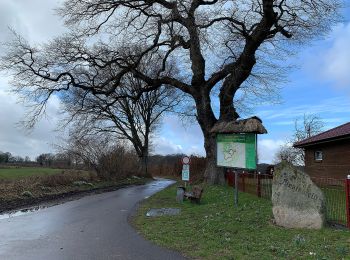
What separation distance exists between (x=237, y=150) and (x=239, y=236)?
644cm

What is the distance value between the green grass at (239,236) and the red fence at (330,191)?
1315mm

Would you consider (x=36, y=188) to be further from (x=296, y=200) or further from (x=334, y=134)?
(x=334, y=134)

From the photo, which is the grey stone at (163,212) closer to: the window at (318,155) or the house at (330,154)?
the house at (330,154)

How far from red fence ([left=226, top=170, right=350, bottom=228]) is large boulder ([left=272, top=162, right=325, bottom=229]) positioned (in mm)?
563

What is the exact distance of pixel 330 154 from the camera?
28.7m

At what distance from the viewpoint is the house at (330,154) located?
86.3ft

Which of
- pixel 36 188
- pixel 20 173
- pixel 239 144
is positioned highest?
pixel 239 144

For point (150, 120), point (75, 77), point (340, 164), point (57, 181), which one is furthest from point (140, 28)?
point (150, 120)

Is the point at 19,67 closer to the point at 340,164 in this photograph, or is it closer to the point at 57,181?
the point at 57,181

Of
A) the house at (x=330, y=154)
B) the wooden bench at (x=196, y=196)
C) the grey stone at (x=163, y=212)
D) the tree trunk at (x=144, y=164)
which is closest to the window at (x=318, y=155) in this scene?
the house at (x=330, y=154)

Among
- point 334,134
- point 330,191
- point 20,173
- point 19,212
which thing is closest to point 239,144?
point 330,191

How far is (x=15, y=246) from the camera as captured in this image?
9.95m

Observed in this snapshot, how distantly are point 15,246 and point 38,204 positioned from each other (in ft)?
31.3

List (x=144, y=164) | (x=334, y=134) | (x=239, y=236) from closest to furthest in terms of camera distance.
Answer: (x=239, y=236), (x=334, y=134), (x=144, y=164)
